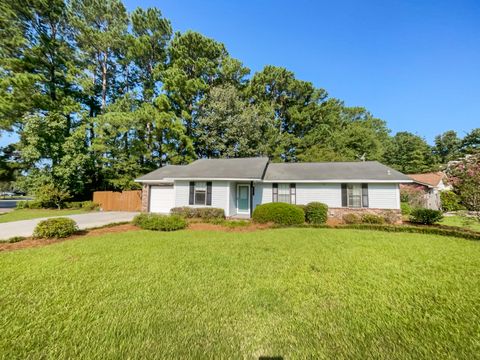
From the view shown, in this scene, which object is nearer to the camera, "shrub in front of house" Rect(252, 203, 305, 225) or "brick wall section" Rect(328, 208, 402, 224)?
"shrub in front of house" Rect(252, 203, 305, 225)

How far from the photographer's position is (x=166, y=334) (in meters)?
2.75

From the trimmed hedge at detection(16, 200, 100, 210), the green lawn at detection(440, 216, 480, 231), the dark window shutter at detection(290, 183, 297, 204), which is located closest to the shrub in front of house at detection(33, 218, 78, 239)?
the trimmed hedge at detection(16, 200, 100, 210)

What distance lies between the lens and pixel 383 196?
13258mm

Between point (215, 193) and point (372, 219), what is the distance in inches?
380

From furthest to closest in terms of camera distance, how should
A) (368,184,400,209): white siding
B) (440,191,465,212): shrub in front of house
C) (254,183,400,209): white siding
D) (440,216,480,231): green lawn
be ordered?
(440,191,465,212): shrub in front of house → (254,183,400,209): white siding → (368,184,400,209): white siding → (440,216,480,231): green lawn

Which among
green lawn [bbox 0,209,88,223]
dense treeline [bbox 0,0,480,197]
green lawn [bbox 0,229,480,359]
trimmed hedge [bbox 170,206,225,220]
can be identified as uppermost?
dense treeline [bbox 0,0,480,197]

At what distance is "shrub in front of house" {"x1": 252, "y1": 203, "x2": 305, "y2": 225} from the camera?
11.8 metres

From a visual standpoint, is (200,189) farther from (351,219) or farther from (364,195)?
(364,195)

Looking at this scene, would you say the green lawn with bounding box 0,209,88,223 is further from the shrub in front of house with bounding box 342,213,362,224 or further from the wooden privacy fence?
the shrub in front of house with bounding box 342,213,362,224

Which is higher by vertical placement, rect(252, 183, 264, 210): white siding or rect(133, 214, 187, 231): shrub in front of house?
rect(252, 183, 264, 210): white siding

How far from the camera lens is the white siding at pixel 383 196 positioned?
1297 centimetres

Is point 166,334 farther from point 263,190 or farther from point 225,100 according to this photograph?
point 225,100

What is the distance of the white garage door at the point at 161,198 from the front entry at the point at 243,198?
5.54 meters

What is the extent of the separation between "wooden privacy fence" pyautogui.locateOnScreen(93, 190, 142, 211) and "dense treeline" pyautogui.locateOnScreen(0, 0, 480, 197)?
8.44 ft
